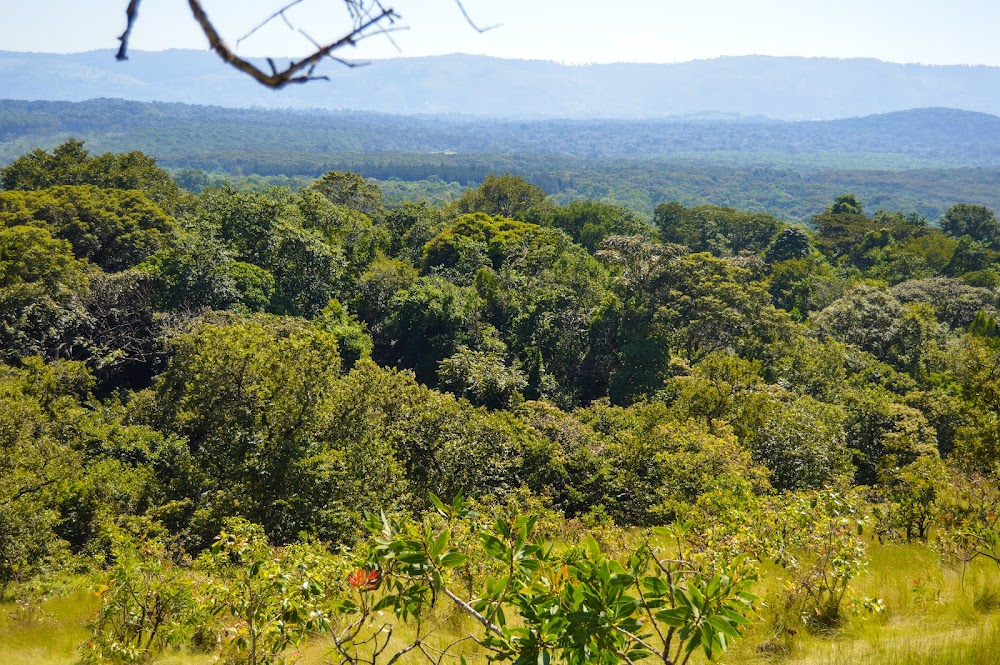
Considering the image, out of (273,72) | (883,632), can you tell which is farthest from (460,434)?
(273,72)

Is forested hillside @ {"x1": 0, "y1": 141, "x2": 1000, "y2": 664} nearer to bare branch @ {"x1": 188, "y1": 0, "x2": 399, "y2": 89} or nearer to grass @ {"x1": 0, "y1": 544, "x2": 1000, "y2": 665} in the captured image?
grass @ {"x1": 0, "y1": 544, "x2": 1000, "y2": 665}

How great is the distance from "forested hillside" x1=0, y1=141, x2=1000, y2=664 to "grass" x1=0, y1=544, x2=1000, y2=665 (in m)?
0.06

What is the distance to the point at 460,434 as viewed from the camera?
52.5 ft

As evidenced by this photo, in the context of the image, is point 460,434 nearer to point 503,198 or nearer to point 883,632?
point 883,632

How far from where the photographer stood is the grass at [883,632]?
A: 436cm

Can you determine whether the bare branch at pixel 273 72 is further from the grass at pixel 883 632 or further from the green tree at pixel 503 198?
the green tree at pixel 503 198

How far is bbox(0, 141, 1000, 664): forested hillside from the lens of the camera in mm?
4402

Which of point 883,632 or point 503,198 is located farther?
point 503,198

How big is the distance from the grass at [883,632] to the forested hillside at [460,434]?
59 millimetres

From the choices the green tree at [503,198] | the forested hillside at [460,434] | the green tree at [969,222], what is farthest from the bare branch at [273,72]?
the green tree at [969,222]

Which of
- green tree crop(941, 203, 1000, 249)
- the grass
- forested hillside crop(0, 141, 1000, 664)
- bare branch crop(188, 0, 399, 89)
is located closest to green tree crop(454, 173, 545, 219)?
forested hillside crop(0, 141, 1000, 664)

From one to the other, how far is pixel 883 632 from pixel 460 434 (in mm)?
11550

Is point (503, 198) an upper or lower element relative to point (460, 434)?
upper

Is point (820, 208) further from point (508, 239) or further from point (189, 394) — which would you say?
point (189, 394)
